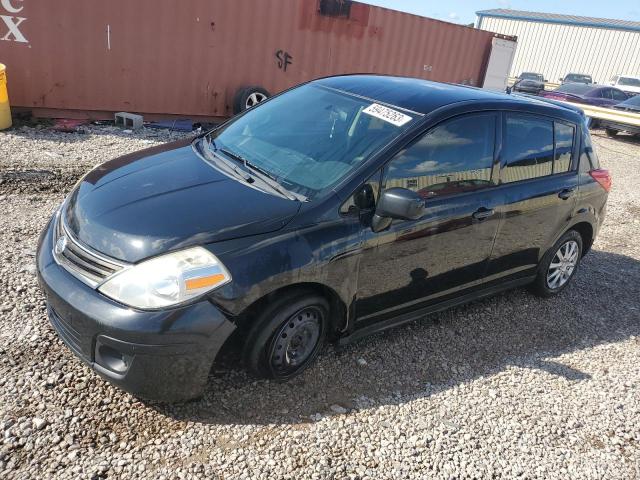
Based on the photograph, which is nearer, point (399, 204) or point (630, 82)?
point (399, 204)

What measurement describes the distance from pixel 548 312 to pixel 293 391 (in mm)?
2616

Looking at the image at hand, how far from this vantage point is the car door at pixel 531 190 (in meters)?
3.69

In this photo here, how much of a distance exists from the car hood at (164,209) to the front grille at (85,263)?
0.12 feet

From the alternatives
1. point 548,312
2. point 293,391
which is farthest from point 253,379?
point 548,312

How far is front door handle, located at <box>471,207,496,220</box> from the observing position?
3.45m

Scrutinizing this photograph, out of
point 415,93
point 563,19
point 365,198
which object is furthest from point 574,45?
point 365,198

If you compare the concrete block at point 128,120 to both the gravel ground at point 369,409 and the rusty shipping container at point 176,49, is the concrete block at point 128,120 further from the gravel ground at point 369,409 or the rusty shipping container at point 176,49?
the gravel ground at point 369,409

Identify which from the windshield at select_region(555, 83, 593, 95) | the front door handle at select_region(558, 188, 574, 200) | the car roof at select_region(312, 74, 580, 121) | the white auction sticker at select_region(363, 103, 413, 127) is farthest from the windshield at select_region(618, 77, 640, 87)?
the white auction sticker at select_region(363, 103, 413, 127)

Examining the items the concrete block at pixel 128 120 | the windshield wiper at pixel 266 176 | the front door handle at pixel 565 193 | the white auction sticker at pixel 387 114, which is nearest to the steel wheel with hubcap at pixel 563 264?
the front door handle at pixel 565 193

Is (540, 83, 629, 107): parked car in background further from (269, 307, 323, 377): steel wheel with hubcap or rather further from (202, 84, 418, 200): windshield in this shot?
(269, 307, 323, 377): steel wheel with hubcap

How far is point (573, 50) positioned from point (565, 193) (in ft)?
145

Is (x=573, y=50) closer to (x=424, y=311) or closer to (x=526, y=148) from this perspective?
(x=526, y=148)

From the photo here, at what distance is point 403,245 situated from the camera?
3.12m

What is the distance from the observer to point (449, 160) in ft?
10.9
